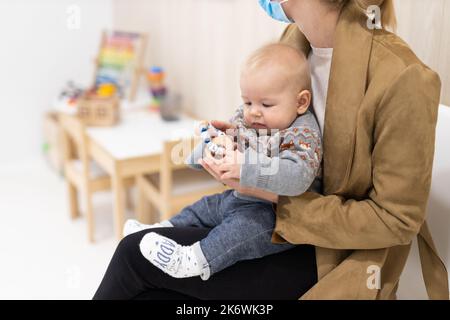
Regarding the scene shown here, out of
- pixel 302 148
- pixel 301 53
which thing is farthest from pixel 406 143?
pixel 301 53

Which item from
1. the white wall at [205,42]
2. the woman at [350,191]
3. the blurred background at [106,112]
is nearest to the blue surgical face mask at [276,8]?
the woman at [350,191]

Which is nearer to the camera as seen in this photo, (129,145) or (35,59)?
(129,145)

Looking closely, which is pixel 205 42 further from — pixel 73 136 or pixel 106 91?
pixel 73 136

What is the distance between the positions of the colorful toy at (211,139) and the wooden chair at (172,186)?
84 centimetres

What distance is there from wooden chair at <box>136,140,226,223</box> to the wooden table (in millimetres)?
101

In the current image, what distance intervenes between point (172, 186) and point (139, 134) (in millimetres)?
373

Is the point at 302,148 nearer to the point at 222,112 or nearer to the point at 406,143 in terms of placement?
the point at 406,143

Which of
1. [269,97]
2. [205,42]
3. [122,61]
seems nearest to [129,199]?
[122,61]

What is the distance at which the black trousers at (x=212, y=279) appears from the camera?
1.17 meters

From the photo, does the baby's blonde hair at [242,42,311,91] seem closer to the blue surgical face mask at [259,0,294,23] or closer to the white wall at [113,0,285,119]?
the blue surgical face mask at [259,0,294,23]

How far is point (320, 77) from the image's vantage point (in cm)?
124

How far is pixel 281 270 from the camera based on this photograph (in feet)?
3.89

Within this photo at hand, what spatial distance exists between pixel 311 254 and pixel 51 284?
4.77 feet

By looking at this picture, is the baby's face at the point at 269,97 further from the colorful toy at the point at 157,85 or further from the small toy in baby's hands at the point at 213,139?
the colorful toy at the point at 157,85
